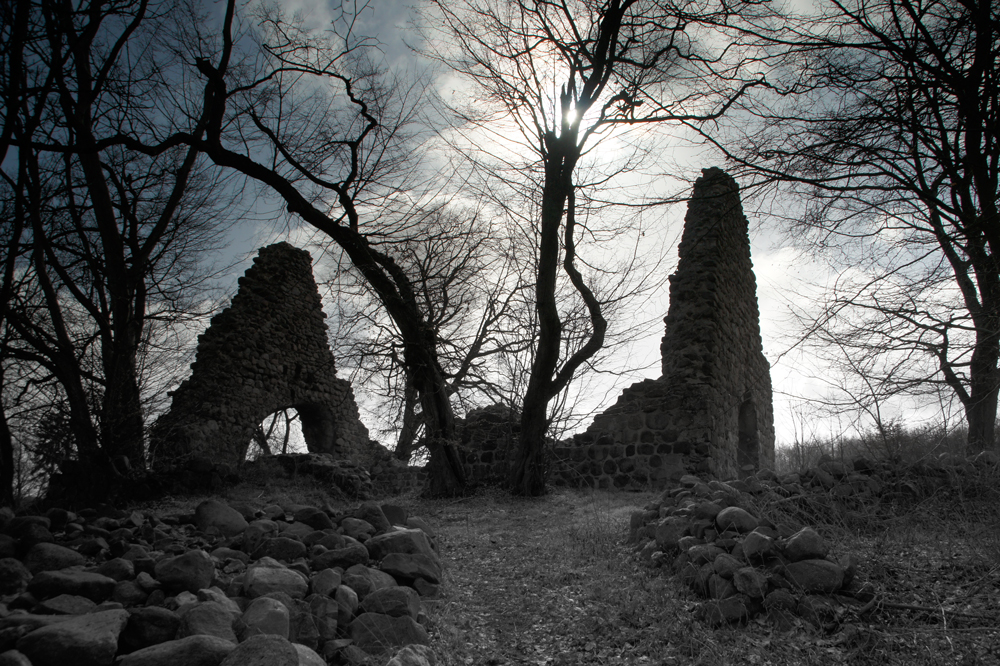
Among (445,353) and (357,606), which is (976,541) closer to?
(357,606)

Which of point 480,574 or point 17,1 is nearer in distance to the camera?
point 480,574

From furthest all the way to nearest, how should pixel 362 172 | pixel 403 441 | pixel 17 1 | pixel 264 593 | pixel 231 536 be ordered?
pixel 403 441 < pixel 362 172 < pixel 17 1 < pixel 231 536 < pixel 264 593

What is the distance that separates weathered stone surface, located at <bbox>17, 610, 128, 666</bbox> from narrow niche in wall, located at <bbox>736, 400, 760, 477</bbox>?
9015 millimetres

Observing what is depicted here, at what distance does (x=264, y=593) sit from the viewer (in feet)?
9.19

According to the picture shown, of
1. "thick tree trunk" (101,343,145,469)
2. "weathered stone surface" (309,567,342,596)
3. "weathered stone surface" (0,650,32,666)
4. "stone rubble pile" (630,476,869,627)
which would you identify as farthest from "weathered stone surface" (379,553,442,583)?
"thick tree trunk" (101,343,145,469)

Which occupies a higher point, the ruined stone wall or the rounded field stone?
the ruined stone wall

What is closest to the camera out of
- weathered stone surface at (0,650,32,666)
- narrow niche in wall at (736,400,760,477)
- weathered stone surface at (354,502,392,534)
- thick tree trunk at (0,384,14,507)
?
weathered stone surface at (0,650,32,666)

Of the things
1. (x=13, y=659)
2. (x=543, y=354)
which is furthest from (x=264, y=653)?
(x=543, y=354)

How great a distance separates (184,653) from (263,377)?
29.8 feet

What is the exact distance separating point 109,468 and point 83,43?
160 inches

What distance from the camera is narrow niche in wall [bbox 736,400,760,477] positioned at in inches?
382

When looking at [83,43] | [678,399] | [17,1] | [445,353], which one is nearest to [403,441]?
[445,353]

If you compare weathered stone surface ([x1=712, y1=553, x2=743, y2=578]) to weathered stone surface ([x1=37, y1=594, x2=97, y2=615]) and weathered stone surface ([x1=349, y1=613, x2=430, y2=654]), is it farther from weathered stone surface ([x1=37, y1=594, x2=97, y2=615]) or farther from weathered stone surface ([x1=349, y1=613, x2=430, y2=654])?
weathered stone surface ([x1=37, y1=594, x2=97, y2=615])

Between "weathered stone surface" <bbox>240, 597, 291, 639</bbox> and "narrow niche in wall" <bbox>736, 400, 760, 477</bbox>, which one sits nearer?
"weathered stone surface" <bbox>240, 597, 291, 639</bbox>
